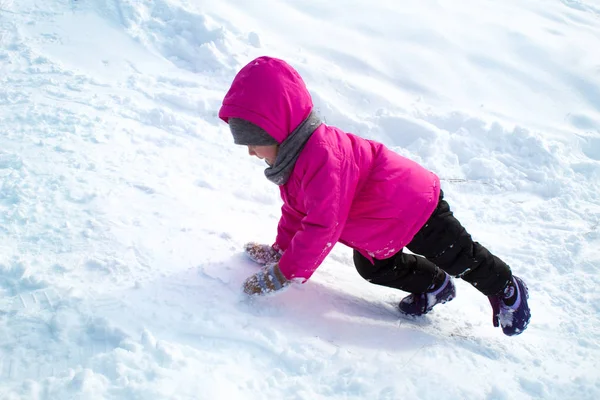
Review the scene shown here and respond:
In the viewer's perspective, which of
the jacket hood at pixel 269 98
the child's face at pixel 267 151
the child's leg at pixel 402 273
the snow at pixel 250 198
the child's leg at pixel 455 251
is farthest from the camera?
the child's leg at pixel 402 273

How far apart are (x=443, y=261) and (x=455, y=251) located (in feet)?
0.24

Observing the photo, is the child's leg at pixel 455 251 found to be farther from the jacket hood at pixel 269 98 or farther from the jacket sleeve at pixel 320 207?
the jacket hood at pixel 269 98

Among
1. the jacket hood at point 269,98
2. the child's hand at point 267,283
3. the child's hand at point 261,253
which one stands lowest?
the child's hand at point 261,253

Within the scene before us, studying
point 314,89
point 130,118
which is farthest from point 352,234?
point 314,89

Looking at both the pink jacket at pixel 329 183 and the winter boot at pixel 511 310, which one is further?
the winter boot at pixel 511 310

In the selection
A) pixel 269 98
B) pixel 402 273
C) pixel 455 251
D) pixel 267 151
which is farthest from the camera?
pixel 402 273

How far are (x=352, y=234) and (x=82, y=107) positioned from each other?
2143 millimetres

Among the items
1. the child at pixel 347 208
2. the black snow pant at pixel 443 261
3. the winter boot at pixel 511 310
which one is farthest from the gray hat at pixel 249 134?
the winter boot at pixel 511 310

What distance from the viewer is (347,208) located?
206 cm

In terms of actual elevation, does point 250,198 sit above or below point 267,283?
below

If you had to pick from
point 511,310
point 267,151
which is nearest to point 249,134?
point 267,151

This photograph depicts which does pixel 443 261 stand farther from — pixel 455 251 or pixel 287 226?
pixel 287 226

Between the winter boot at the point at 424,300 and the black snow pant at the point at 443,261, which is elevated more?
the black snow pant at the point at 443,261

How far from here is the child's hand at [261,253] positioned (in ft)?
7.84
